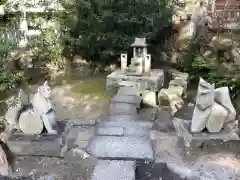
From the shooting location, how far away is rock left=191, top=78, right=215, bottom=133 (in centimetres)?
408

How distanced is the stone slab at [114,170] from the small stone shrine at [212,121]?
94cm

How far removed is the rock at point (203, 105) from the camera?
13.4ft

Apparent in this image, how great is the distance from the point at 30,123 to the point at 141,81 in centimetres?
451

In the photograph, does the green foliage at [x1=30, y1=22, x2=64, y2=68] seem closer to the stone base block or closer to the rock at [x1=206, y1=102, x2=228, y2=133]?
the stone base block

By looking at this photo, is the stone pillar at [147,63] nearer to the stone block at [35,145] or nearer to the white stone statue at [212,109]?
the white stone statue at [212,109]

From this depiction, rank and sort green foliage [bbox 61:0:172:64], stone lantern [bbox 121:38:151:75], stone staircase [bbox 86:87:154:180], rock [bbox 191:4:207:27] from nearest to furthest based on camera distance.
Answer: stone staircase [bbox 86:87:154:180] → stone lantern [bbox 121:38:151:75] → green foliage [bbox 61:0:172:64] → rock [bbox 191:4:207:27]

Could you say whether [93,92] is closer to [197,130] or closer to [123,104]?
[123,104]

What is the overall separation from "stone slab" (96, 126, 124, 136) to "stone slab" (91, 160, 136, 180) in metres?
0.84

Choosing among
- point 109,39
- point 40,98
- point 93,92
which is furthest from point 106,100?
point 40,98

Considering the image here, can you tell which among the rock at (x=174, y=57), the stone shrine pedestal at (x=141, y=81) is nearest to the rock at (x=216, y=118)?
the stone shrine pedestal at (x=141, y=81)

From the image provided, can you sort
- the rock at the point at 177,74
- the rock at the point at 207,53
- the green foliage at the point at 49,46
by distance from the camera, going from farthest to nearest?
1. the green foliage at the point at 49,46
2. the rock at the point at 207,53
3. the rock at the point at 177,74

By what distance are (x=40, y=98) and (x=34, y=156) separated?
90 centimetres

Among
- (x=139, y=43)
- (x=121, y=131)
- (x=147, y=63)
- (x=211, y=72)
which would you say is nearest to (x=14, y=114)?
(x=121, y=131)

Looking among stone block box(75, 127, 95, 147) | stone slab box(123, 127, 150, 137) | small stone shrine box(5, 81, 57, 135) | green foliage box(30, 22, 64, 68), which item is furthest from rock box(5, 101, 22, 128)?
green foliage box(30, 22, 64, 68)
